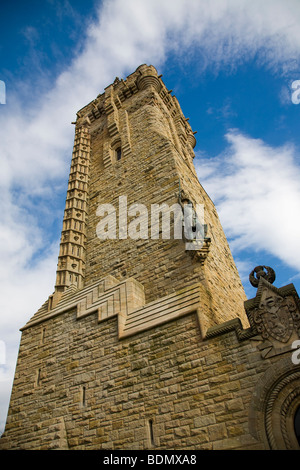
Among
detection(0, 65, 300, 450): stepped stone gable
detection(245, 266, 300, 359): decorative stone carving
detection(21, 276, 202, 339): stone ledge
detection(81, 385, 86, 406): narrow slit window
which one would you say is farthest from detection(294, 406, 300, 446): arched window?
detection(81, 385, 86, 406): narrow slit window

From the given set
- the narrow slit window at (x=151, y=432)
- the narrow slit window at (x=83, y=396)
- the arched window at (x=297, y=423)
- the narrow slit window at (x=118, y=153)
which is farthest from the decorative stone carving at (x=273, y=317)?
the narrow slit window at (x=118, y=153)

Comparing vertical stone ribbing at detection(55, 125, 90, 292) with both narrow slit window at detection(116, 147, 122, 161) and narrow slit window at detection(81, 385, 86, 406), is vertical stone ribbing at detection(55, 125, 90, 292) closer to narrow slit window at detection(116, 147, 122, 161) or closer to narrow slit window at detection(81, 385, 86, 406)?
narrow slit window at detection(116, 147, 122, 161)

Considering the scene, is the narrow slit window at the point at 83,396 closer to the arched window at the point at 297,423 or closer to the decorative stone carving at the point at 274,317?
the decorative stone carving at the point at 274,317

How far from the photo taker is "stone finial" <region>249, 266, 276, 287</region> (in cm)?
754

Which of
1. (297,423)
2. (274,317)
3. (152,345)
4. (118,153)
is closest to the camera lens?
(297,423)

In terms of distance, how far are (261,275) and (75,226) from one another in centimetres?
835

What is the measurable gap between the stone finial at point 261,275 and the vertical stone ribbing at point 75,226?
6.39 m

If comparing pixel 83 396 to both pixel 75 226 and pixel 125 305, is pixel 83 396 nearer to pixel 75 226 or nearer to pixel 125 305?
pixel 125 305

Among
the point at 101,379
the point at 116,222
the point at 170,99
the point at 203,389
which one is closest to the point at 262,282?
the point at 203,389

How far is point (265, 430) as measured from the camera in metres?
5.93

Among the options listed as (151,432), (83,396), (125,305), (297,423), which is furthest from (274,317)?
(83,396)

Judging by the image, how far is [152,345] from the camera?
7984 mm

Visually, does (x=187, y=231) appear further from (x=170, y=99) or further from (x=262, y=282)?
(x=170, y=99)
